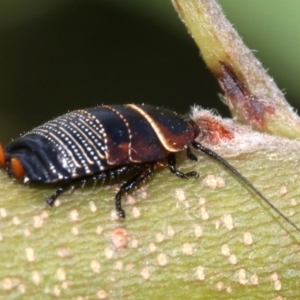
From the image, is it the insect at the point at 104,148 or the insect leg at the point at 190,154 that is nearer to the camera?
the insect at the point at 104,148

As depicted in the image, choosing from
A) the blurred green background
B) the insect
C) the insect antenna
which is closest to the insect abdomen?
the insect

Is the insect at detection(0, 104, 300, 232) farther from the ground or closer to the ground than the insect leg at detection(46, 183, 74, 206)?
farther from the ground

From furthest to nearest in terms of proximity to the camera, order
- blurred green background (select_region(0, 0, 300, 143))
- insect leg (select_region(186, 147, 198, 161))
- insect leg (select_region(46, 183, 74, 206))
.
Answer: blurred green background (select_region(0, 0, 300, 143)), insect leg (select_region(186, 147, 198, 161)), insect leg (select_region(46, 183, 74, 206))

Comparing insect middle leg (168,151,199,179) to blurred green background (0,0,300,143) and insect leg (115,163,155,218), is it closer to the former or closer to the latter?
insect leg (115,163,155,218)

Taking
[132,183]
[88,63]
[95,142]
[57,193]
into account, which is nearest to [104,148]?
[95,142]

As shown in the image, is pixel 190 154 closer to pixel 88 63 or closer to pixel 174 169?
pixel 174 169

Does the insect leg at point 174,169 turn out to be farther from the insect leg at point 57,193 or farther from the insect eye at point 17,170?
the insect eye at point 17,170

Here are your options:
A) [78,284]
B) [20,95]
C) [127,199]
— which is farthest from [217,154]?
[20,95]

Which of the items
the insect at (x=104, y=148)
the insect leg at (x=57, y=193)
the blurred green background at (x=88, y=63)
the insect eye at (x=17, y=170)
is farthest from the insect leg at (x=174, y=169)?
the blurred green background at (x=88, y=63)
